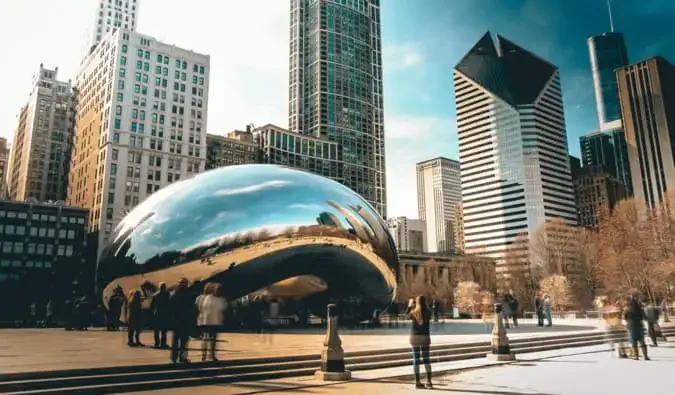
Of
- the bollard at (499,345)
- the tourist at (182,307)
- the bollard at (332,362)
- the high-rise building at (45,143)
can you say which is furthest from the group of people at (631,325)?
the high-rise building at (45,143)

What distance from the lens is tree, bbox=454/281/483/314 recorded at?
69650 mm

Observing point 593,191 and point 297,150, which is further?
point 593,191

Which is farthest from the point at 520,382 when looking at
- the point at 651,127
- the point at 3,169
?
the point at 3,169

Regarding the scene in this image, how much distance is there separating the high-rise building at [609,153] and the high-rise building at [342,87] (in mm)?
70603

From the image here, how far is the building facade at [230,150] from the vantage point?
400 ft

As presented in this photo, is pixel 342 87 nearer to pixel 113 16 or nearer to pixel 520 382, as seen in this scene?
pixel 113 16

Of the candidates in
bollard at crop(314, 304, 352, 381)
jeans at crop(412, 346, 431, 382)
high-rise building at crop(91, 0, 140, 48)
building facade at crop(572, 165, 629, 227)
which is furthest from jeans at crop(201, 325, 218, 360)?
building facade at crop(572, 165, 629, 227)

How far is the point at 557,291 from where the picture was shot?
58.9 metres

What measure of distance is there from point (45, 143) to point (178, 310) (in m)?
128

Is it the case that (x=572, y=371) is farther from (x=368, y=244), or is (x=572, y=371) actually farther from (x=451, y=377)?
(x=368, y=244)

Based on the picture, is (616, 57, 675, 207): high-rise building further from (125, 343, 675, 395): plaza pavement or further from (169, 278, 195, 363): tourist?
(169, 278, 195, 363): tourist

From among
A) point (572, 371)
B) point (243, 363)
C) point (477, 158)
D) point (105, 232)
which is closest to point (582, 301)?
point (572, 371)

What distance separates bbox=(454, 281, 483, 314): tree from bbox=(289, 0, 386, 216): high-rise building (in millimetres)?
73705

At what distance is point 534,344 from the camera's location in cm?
1579
